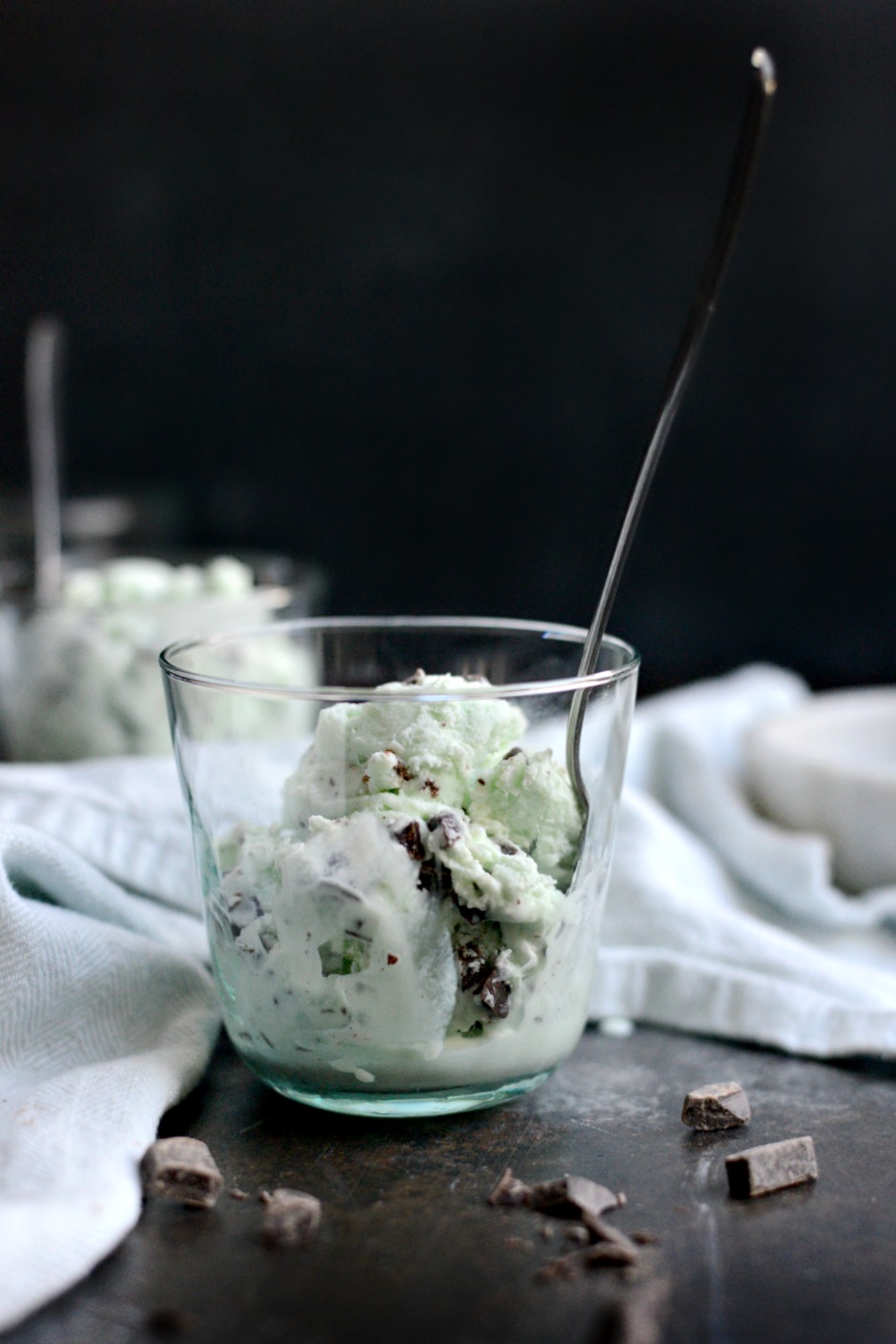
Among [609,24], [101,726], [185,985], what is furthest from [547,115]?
[185,985]

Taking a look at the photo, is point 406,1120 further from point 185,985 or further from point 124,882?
point 124,882

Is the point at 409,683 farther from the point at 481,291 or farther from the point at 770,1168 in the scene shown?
the point at 481,291

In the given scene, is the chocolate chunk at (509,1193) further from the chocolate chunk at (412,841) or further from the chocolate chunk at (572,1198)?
the chocolate chunk at (412,841)

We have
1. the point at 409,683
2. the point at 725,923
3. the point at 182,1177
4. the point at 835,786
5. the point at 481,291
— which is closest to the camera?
the point at 182,1177

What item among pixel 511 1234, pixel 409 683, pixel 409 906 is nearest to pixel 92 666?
pixel 409 683

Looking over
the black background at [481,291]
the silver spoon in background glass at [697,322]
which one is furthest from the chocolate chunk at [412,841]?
the black background at [481,291]

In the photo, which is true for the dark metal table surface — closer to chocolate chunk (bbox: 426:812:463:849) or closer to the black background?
chocolate chunk (bbox: 426:812:463:849)
